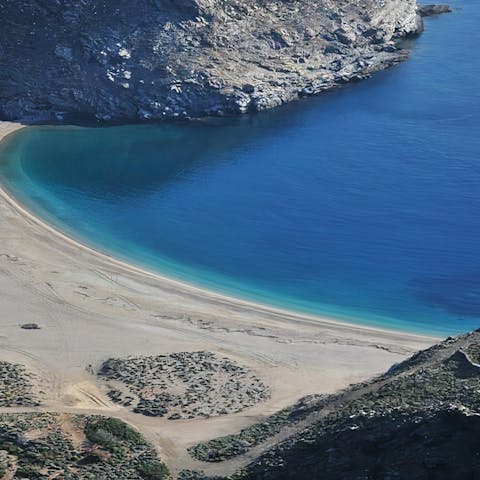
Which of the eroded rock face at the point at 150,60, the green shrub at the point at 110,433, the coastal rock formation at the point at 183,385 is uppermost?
the eroded rock face at the point at 150,60

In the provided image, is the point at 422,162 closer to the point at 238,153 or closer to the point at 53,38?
the point at 238,153

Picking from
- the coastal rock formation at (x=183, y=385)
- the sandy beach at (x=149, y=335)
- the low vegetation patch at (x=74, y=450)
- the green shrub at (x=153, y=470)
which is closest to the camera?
the low vegetation patch at (x=74, y=450)

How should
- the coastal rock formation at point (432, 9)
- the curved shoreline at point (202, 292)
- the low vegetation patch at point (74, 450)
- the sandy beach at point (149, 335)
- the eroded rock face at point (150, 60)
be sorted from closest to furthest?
the low vegetation patch at point (74, 450) → the sandy beach at point (149, 335) → the curved shoreline at point (202, 292) → the eroded rock face at point (150, 60) → the coastal rock formation at point (432, 9)

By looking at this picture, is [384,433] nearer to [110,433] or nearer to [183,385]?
[110,433]

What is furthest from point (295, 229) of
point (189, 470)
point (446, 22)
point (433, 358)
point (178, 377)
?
point (446, 22)

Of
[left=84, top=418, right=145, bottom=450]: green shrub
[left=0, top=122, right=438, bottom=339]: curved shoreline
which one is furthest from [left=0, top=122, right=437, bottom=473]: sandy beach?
[left=84, top=418, right=145, bottom=450]: green shrub

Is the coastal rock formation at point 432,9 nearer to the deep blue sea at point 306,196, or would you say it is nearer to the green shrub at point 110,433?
the deep blue sea at point 306,196

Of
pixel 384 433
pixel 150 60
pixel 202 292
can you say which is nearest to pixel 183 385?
pixel 202 292

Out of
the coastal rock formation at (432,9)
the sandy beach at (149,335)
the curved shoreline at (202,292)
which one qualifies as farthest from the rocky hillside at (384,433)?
the coastal rock formation at (432,9)
